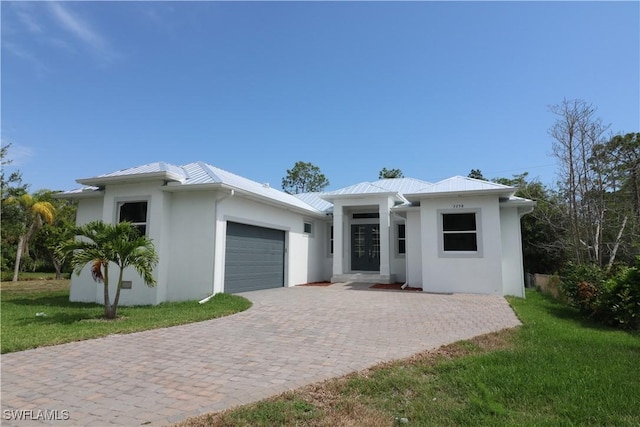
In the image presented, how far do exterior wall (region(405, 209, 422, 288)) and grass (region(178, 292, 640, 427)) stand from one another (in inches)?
362

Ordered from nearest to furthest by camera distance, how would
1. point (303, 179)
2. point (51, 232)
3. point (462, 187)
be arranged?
point (462, 187) < point (51, 232) < point (303, 179)

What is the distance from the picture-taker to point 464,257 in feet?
42.4

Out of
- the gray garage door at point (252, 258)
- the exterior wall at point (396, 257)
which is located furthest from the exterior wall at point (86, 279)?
the exterior wall at point (396, 257)

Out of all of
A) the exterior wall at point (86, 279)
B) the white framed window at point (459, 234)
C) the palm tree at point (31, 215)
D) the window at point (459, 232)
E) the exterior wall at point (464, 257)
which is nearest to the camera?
the exterior wall at point (86, 279)

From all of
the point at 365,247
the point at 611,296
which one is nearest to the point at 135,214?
the point at 365,247

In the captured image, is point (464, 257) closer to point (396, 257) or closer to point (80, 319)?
point (396, 257)

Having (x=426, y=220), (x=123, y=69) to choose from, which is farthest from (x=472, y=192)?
(x=123, y=69)

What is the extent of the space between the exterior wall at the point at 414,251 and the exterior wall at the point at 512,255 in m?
3.09

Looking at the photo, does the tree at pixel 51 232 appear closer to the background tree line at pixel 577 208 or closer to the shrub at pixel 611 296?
the background tree line at pixel 577 208

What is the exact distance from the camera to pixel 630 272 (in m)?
8.32

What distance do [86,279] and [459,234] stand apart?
42.6 feet

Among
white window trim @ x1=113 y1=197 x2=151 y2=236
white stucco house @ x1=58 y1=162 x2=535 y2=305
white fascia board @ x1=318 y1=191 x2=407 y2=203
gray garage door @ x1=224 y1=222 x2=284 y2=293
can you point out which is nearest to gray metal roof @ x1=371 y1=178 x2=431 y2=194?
white fascia board @ x1=318 y1=191 x2=407 y2=203

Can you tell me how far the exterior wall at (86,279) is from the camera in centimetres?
1230

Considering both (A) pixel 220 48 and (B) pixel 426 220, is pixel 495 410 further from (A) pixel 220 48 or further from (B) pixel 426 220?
(A) pixel 220 48
